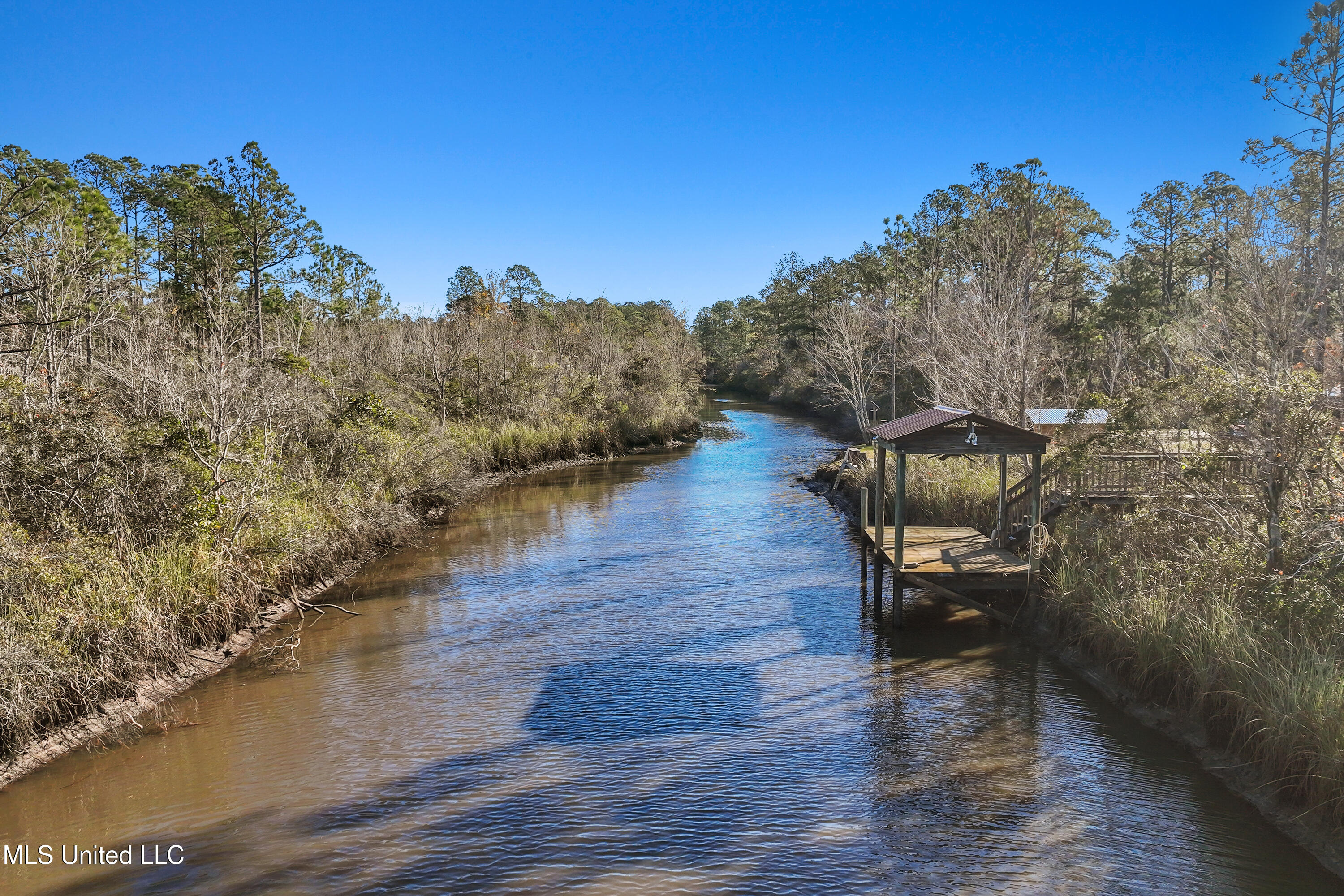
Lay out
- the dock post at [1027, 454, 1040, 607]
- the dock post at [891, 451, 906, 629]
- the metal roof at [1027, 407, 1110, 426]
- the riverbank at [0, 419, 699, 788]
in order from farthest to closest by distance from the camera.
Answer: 1. the metal roof at [1027, 407, 1110, 426]
2. the dock post at [891, 451, 906, 629]
3. the dock post at [1027, 454, 1040, 607]
4. the riverbank at [0, 419, 699, 788]

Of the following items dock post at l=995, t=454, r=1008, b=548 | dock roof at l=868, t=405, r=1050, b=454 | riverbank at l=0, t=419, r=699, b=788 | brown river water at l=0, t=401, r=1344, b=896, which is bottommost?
brown river water at l=0, t=401, r=1344, b=896

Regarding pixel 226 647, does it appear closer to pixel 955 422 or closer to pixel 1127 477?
pixel 955 422

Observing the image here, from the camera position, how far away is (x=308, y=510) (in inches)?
647

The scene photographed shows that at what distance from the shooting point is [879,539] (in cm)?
1627

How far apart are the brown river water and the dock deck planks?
4.35ft

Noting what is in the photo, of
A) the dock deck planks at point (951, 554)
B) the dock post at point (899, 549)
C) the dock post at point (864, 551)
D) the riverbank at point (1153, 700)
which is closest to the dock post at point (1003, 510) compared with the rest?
the dock deck planks at point (951, 554)

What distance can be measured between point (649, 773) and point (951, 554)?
27.5 feet

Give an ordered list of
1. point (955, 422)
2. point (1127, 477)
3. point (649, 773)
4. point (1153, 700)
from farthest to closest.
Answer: point (1127, 477) → point (955, 422) → point (1153, 700) → point (649, 773)

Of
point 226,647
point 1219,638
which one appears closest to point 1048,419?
point 1219,638

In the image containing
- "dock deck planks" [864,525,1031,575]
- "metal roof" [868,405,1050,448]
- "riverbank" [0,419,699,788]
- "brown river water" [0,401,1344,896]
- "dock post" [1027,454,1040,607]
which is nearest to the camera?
"brown river water" [0,401,1344,896]

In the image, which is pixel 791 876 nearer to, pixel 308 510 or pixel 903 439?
pixel 903 439

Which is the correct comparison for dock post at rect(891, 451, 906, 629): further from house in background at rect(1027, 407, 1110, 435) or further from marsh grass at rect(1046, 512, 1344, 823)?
house in background at rect(1027, 407, 1110, 435)

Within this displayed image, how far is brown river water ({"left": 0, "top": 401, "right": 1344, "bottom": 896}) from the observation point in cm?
761

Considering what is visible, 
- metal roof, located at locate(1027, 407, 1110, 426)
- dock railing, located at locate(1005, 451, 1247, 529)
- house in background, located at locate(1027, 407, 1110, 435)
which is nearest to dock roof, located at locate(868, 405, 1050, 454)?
dock railing, located at locate(1005, 451, 1247, 529)
